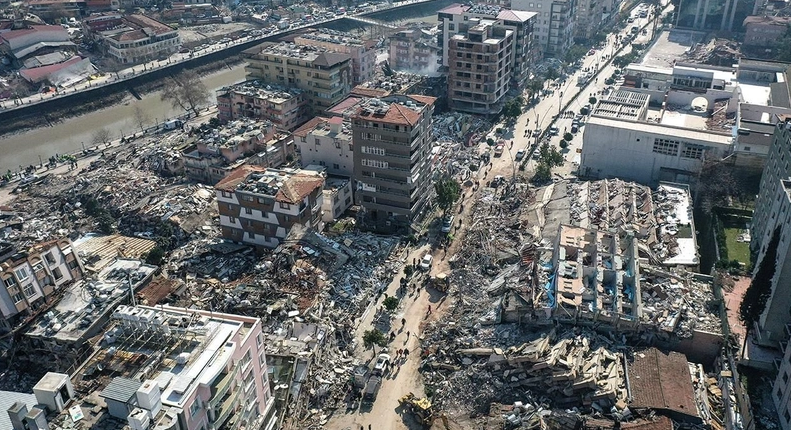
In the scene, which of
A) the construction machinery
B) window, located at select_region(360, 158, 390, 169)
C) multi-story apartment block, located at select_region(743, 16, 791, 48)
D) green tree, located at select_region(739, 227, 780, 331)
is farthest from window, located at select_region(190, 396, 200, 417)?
multi-story apartment block, located at select_region(743, 16, 791, 48)

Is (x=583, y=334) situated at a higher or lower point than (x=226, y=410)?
lower

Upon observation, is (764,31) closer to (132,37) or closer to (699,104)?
(699,104)

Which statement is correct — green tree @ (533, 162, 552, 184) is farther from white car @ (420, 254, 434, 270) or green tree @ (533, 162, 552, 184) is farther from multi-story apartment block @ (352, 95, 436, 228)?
white car @ (420, 254, 434, 270)

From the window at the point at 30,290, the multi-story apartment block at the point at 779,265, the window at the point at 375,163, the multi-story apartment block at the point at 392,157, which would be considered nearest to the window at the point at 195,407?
the window at the point at 30,290

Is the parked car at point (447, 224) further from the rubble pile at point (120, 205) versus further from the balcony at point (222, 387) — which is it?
the balcony at point (222, 387)

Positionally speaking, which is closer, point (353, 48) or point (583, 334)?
point (583, 334)

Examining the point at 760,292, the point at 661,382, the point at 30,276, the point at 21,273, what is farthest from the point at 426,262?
the point at 21,273
